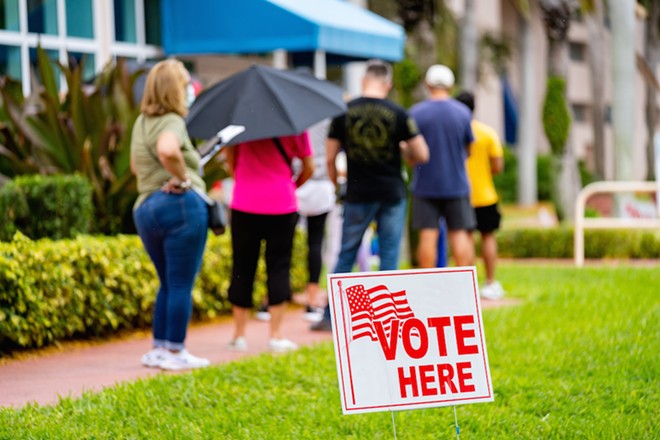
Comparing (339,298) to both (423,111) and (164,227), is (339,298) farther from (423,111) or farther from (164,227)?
(423,111)

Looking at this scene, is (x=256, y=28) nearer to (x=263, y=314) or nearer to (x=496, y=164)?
(x=496, y=164)

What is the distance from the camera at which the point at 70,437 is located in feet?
17.6

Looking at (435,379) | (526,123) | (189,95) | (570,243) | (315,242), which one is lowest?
(570,243)

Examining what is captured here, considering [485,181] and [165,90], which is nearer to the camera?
[165,90]

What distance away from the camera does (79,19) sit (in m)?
14.1

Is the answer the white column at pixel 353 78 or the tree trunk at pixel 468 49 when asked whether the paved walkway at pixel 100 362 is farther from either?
the tree trunk at pixel 468 49

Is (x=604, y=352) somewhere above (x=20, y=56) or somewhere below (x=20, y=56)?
below

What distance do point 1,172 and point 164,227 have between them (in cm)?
338

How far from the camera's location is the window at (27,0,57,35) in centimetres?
1329

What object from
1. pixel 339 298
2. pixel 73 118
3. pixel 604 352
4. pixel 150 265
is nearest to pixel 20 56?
pixel 73 118

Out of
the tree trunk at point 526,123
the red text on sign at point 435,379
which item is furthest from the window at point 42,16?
the tree trunk at point 526,123

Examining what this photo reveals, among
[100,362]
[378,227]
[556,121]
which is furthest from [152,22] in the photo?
[556,121]

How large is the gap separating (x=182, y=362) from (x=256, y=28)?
815 cm

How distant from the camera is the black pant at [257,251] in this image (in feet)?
25.4
